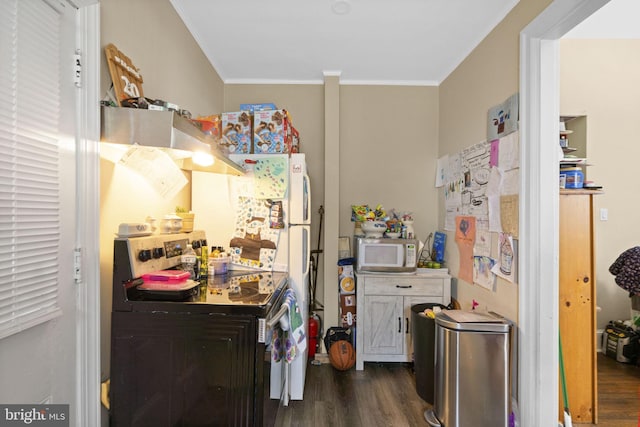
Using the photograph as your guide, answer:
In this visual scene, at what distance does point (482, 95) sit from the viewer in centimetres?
228

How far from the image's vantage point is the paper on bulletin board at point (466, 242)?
7.81 feet

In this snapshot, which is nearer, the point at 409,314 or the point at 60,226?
the point at 60,226

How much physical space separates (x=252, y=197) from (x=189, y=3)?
1.39 meters

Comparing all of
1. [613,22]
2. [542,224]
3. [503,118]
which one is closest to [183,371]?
[542,224]

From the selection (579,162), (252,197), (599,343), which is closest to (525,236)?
(579,162)

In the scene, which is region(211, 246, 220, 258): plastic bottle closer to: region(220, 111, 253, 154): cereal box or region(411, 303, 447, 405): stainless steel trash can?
region(220, 111, 253, 154): cereal box

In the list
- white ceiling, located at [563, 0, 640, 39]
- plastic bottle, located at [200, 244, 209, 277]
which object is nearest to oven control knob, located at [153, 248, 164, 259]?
plastic bottle, located at [200, 244, 209, 277]

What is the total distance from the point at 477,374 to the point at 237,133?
2.24 m

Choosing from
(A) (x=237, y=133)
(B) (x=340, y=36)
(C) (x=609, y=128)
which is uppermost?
(B) (x=340, y=36)

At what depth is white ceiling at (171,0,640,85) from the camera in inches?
79.4

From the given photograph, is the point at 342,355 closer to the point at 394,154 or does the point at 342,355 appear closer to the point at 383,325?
the point at 383,325

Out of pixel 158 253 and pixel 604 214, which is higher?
pixel 604 214

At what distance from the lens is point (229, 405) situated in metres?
1.22

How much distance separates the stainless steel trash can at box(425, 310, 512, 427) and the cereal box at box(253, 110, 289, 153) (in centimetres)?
167
